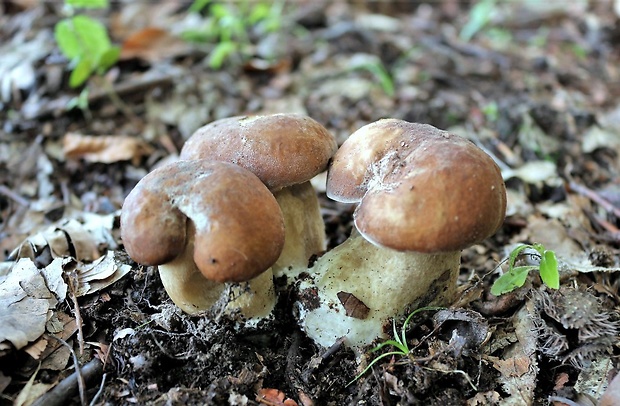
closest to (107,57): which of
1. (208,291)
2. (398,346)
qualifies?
(208,291)

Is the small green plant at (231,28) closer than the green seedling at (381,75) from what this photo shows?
No

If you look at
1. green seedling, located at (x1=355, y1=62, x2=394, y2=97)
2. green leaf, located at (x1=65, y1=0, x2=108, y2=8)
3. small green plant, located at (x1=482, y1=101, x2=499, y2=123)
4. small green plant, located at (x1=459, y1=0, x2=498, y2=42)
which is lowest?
small green plant, located at (x1=459, y1=0, x2=498, y2=42)

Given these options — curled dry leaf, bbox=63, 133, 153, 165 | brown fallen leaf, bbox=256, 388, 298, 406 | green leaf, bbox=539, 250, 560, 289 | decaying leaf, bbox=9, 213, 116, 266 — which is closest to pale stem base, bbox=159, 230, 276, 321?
brown fallen leaf, bbox=256, 388, 298, 406

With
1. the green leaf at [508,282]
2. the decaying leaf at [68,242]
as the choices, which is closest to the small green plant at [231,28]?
the decaying leaf at [68,242]

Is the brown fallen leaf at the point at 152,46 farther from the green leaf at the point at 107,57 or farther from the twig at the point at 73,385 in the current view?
the twig at the point at 73,385

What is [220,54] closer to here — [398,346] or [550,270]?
[398,346]

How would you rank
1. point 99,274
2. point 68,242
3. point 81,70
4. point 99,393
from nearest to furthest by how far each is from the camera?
point 99,393 < point 99,274 < point 68,242 < point 81,70

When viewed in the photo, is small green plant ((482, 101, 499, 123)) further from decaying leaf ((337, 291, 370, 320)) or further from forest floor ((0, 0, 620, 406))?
decaying leaf ((337, 291, 370, 320))

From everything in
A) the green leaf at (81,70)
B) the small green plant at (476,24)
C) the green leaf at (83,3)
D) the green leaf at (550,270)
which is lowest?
A: the small green plant at (476,24)
